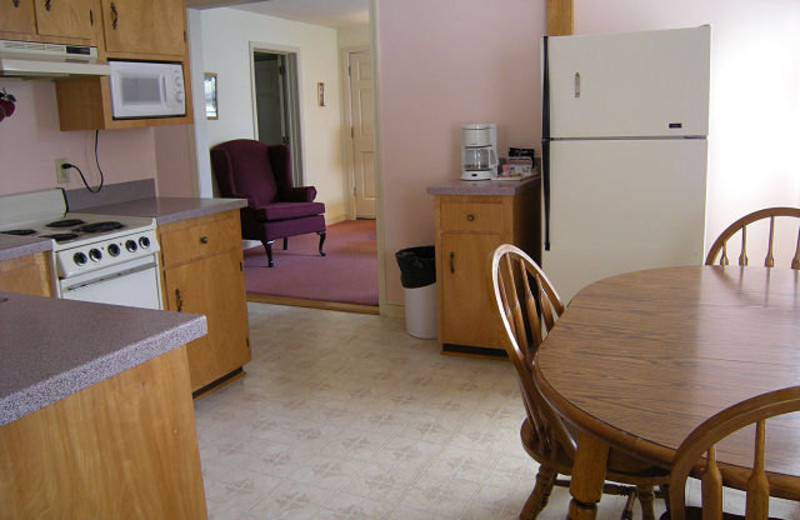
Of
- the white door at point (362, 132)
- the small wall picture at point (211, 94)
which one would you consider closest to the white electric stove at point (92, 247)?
the small wall picture at point (211, 94)

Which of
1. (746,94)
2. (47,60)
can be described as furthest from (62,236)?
(746,94)

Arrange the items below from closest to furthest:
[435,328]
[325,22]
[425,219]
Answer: [435,328] < [425,219] < [325,22]

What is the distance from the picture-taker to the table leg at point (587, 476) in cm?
146

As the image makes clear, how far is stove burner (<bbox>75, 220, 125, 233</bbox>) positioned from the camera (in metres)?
2.83

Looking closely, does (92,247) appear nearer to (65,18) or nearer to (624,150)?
(65,18)

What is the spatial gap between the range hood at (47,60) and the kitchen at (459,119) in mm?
319

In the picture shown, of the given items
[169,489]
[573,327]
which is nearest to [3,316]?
[169,489]

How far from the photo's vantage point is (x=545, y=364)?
1.56m

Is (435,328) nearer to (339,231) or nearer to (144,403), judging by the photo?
(144,403)

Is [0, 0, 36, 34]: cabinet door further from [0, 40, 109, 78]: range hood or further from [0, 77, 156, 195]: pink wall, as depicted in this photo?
[0, 77, 156, 195]: pink wall

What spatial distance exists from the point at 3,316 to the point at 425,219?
2989mm

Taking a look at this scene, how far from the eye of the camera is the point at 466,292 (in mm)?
3738

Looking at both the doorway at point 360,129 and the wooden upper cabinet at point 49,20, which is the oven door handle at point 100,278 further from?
the doorway at point 360,129

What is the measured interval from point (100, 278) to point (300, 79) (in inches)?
207
